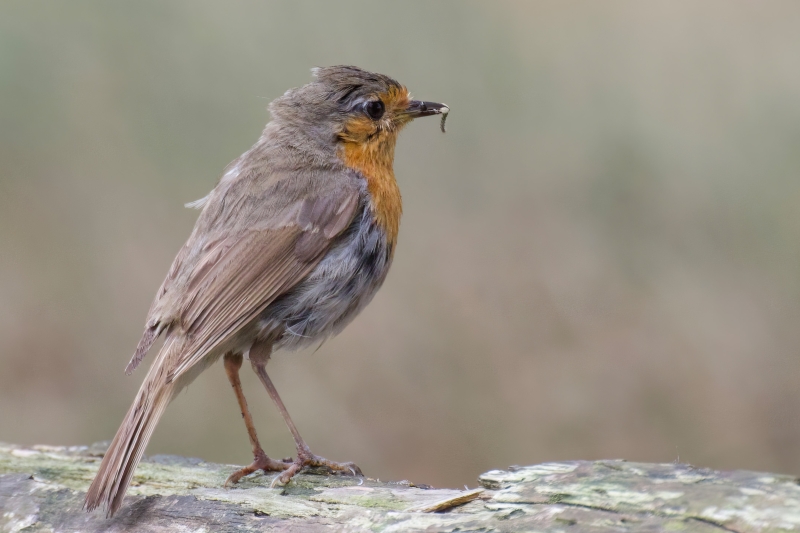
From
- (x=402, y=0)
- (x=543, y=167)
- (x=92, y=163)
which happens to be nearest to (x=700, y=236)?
(x=543, y=167)

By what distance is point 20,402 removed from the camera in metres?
6.02

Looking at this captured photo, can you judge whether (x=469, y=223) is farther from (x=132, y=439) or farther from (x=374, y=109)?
(x=132, y=439)

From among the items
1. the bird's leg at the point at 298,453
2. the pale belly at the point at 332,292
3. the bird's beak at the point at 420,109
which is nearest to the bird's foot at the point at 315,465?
the bird's leg at the point at 298,453

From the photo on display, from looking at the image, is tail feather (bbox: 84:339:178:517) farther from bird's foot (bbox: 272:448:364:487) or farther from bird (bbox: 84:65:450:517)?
bird's foot (bbox: 272:448:364:487)

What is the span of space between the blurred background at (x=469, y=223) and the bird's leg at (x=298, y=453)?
2.25 metres

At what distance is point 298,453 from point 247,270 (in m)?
0.76

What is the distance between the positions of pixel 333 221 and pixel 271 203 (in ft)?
Result: 0.91

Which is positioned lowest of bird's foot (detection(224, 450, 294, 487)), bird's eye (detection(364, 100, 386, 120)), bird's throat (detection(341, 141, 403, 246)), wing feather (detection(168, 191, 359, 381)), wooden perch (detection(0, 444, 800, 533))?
wooden perch (detection(0, 444, 800, 533))

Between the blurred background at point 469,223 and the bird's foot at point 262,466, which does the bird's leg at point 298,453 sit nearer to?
the bird's foot at point 262,466

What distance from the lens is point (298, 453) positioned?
330cm

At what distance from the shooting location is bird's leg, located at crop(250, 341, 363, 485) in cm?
323

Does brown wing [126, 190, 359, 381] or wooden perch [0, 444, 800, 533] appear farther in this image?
brown wing [126, 190, 359, 381]

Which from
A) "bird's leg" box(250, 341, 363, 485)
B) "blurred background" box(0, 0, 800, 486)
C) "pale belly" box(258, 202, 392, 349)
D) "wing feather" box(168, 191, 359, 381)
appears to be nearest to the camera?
"wing feather" box(168, 191, 359, 381)

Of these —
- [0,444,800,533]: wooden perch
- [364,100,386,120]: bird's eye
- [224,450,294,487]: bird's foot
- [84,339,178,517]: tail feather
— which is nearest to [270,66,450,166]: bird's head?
[364,100,386,120]: bird's eye
